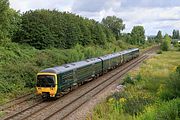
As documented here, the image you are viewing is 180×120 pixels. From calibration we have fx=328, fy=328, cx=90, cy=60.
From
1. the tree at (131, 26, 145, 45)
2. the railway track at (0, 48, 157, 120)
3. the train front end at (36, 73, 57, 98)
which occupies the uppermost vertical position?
the tree at (131, 26, 145, 45)

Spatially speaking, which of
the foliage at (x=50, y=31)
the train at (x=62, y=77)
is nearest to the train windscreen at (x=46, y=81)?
the train at (x=62, y=77)

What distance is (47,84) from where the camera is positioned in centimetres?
2458

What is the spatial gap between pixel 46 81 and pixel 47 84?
241 millimetres

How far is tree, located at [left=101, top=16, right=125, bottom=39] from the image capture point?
12519 centimetres

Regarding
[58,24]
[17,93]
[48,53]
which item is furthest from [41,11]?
[17,93]

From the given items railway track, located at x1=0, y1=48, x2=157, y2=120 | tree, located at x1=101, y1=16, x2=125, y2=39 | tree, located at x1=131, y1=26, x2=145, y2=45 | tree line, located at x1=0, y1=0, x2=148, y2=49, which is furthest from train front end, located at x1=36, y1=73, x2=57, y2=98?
tree, located at x1=131, y1=26, x2=145, y2=45

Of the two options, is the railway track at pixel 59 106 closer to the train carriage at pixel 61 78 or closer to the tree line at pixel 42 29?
the train carriage at pixel 61 78

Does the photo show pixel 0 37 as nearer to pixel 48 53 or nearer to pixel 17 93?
pixel 17 93

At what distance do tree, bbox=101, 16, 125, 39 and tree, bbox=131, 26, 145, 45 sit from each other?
20.1 ft

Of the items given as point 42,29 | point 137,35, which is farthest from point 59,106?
point 137,35

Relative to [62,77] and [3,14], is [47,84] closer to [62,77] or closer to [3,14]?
[62,77]

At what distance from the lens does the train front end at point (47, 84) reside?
24.4 meters

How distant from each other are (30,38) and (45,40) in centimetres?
239

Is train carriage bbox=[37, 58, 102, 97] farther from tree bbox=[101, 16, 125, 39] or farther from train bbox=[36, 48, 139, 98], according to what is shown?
tree bbox=[101, 16, 125, 39]
